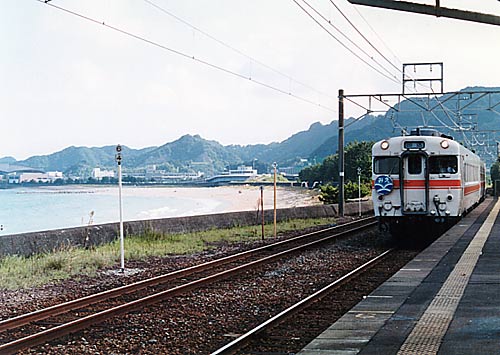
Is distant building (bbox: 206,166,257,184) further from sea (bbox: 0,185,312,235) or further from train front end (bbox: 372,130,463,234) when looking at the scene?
train front end (bbox: 372,130,463,234)

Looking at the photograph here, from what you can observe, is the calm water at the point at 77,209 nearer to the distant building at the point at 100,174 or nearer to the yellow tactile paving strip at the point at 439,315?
the distant building at the point at 100,174

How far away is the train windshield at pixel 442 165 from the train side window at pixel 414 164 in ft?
0.95

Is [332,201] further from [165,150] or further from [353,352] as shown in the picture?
[165,150]

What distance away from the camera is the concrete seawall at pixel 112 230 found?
1655 cm

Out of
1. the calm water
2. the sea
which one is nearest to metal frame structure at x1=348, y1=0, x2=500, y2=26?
the sea

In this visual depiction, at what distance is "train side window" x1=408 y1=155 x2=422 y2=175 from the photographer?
19.7m

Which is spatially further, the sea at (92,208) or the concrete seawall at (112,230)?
the sea at (92,208)

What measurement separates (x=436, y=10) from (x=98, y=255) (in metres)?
9.26

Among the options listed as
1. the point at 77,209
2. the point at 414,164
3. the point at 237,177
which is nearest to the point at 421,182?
the point at 414,164

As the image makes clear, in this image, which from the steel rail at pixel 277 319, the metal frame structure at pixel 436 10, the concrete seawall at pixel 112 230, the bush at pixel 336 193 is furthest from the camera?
the bush at pixel 336 193

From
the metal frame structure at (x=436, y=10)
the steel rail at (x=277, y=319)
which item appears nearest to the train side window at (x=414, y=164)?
the steel rail at (x=277, y=319)

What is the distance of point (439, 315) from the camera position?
29.9ft

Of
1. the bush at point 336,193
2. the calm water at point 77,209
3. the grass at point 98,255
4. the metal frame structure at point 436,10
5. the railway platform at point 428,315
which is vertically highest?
the metal frame structure at point 436,10

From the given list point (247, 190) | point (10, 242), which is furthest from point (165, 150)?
point (10, 242)
